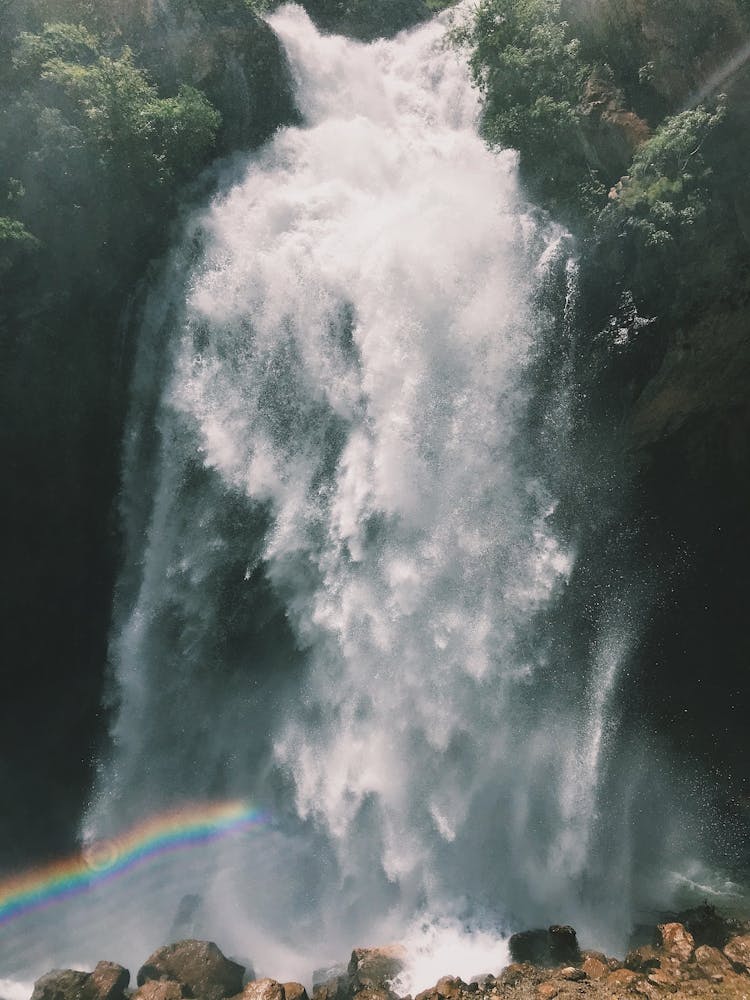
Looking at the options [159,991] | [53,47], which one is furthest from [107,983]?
[53,47]

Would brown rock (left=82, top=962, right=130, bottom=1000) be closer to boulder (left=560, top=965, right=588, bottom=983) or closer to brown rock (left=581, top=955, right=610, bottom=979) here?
boulder (left=560, top=965, right=588, bottom=983)

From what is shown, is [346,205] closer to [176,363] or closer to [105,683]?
[176,363]

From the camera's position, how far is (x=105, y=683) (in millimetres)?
16500

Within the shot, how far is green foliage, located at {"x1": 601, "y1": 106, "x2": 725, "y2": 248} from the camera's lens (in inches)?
473

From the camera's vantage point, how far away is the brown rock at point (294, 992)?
39.2 ft

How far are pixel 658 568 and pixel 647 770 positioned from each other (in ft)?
16.3

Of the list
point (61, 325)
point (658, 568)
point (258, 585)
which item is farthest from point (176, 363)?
point (658, 568)

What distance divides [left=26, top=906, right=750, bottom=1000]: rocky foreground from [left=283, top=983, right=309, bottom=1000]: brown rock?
0.07 ft

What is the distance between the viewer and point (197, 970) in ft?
42.0

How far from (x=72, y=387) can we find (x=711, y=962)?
18475 millimetres

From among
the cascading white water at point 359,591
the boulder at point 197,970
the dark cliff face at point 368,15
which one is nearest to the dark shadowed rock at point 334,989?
the cascading white water at point 359,591

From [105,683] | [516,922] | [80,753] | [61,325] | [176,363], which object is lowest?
[516,922]

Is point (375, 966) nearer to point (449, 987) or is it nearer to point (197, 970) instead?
point (449, 987)

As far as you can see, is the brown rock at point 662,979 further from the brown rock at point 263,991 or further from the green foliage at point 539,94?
the green foliage at point 539,94
